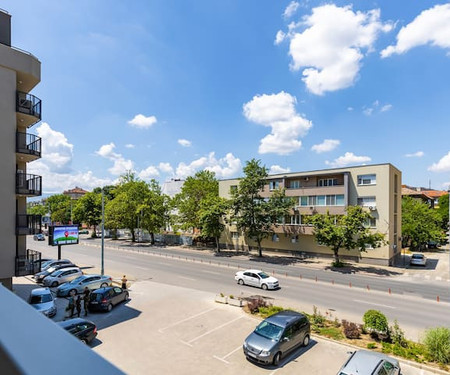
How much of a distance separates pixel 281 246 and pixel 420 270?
57.8 feet

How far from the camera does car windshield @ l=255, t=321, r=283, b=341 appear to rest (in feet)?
42.9

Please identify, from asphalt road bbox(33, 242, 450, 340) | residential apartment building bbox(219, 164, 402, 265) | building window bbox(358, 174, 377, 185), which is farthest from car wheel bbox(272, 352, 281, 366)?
building window bbox(358, 174, 377, 185)

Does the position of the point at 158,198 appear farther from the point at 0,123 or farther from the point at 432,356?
the point at 432,356

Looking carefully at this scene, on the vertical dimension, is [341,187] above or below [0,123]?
below

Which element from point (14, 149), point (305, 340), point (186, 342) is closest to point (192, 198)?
point (14, 149)

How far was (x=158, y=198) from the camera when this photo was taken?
58.9 m

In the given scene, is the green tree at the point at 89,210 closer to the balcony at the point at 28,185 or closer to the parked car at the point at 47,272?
the parked car at the point at 47,272

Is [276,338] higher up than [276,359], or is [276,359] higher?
[276,338]

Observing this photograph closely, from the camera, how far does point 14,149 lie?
17.4m

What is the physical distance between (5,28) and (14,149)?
24.6 feet

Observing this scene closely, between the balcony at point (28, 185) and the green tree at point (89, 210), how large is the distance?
57633 millimetres

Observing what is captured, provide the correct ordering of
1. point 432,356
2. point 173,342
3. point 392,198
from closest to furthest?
point 432,356 < point 173,342 < point 392,198

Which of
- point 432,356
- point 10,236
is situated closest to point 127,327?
point 10,236

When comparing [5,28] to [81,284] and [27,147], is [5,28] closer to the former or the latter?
[27,147]
